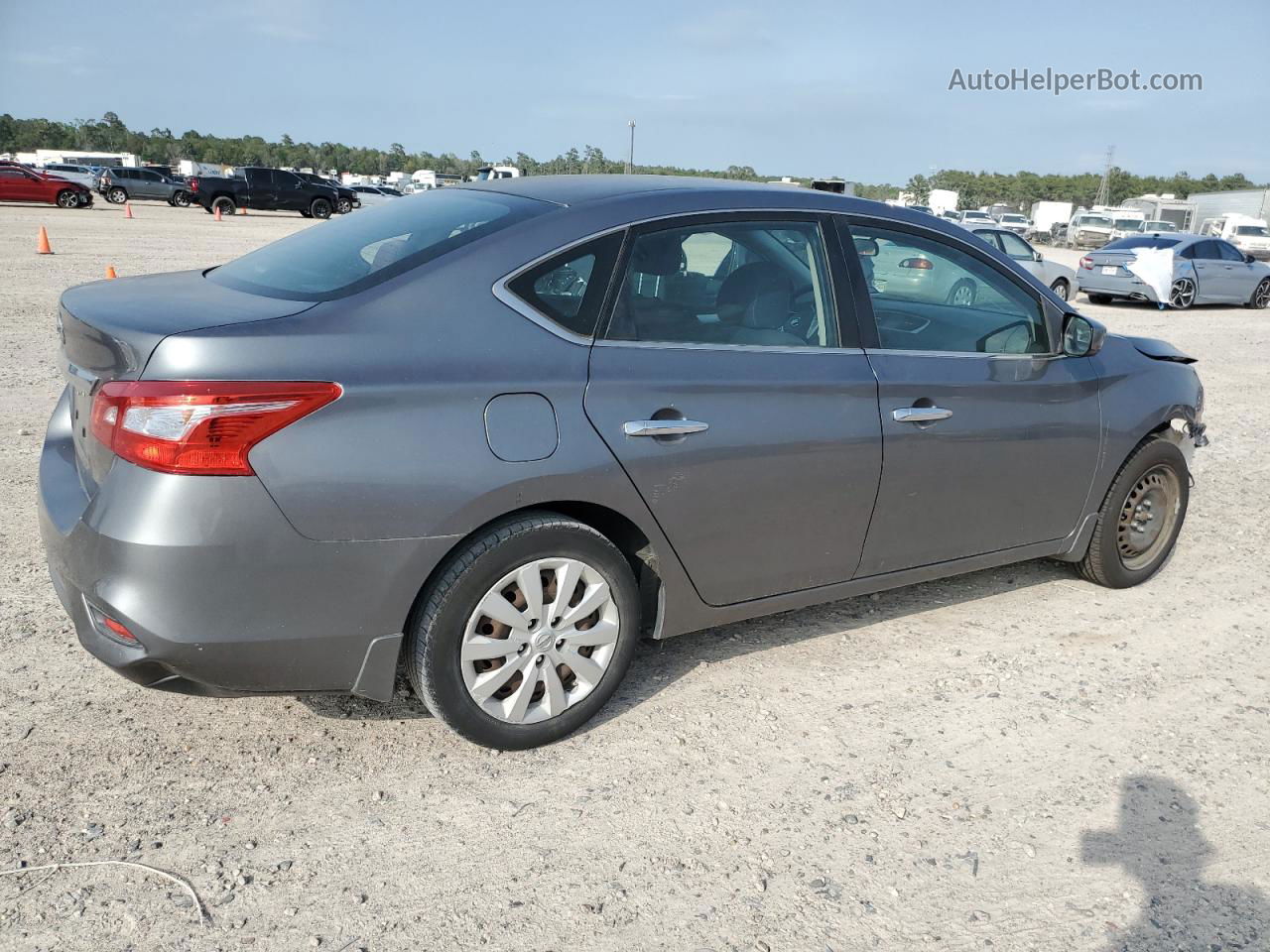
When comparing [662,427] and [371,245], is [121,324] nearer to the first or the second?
[371,245]

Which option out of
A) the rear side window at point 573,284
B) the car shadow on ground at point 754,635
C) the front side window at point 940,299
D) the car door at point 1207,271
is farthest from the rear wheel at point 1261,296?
the rear side window at point 573,284

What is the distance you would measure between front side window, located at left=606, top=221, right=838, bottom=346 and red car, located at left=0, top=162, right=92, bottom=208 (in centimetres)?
3835

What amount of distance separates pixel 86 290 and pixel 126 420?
929mm

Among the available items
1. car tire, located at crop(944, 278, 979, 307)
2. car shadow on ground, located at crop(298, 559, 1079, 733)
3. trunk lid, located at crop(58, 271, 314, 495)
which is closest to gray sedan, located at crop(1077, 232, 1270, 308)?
car shadow on ground, located at crop(298, 559, 1079, 733)

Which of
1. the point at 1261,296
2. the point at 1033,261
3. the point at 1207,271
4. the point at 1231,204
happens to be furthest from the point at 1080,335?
the point at 1231,204

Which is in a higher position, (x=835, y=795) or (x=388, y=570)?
(x=388, y=570)

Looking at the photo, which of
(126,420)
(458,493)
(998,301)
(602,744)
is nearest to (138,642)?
(126,420)

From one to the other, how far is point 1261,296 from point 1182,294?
2.79 meters

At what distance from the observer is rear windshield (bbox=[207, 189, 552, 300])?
3047mm

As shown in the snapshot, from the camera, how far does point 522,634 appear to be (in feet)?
10.0

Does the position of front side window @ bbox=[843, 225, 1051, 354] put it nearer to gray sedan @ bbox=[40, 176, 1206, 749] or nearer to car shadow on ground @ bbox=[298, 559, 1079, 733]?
gray sedan @ bbox=[40, 176, 1206, 749]

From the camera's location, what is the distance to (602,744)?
3.29m

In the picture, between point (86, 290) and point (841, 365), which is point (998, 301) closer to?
point (841, 365)

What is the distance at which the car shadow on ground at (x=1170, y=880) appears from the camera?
2551 millimetres
